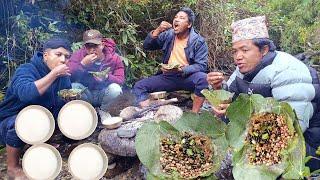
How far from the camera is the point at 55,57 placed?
2.27 metres

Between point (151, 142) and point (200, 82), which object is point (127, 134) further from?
point (200, 82)

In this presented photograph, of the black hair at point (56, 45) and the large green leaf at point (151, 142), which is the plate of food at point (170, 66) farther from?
the black hair at point (56, 45)

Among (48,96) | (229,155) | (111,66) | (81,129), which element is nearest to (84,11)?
(111,66)

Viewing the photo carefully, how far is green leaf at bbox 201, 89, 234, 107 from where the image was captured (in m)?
2.12

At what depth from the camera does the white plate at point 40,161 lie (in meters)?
2.20

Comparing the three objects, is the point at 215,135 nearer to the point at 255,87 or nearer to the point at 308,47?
the point at 255,87

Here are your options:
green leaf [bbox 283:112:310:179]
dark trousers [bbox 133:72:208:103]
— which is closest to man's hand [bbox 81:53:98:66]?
dark trousers [bbox 133:72:208:103]

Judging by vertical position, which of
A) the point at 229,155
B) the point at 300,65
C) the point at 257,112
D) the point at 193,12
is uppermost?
the point at 193,12

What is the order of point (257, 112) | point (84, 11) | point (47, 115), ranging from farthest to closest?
point (84, 11) < point (47, 115) < point (257, 112)

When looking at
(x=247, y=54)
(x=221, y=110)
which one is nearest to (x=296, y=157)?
(x=221, y=110)

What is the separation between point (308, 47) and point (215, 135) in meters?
0.67

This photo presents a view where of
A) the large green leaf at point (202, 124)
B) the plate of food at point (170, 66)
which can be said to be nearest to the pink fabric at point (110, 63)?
the plate of food at point (170, 66)

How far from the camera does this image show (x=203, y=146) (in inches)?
82.1

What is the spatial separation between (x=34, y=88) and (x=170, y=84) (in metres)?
0.69
